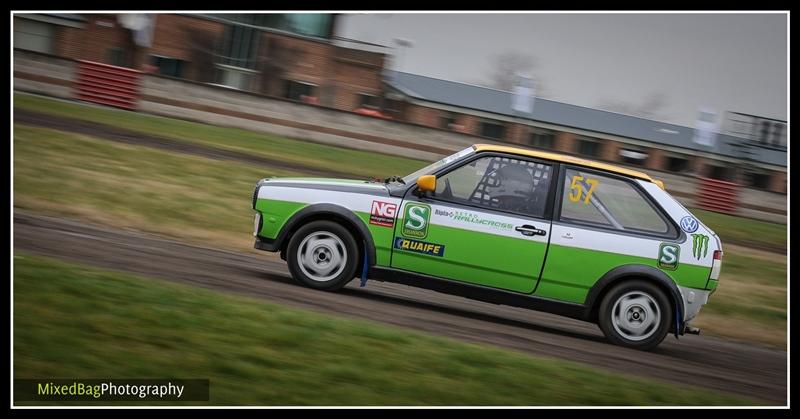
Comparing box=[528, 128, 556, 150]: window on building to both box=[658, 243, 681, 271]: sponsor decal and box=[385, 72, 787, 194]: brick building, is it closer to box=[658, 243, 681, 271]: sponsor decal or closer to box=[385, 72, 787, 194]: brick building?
box=[385, 72, 787, 194]: brick building

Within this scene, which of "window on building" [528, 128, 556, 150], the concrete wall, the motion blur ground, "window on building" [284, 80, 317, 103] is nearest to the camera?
the motion blur ground

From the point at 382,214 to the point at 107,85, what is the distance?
65.4 ft

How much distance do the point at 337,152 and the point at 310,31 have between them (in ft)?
63.2

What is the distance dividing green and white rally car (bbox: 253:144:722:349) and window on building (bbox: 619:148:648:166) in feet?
113

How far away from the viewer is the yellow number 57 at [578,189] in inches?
342

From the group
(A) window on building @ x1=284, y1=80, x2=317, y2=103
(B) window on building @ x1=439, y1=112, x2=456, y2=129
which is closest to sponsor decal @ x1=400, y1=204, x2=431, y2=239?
(A) window on building @ x1=284, y1=80, x2=317, y2=103

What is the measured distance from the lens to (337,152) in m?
26.5

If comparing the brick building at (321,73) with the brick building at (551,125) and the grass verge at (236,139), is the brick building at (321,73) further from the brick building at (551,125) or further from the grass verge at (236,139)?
the grass verge at (236,139)

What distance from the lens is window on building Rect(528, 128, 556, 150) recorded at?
4478cm

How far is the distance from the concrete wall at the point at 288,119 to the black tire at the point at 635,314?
68.3ft

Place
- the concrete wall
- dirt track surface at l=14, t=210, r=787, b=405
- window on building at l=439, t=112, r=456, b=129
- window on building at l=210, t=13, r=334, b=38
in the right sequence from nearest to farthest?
dirt track surface at l=14, t=210, r=787, b=405 < the concrete wall < window on building at l=210, t=13, r=334, b=38 < window on building at l=439, t=112, r=456, b=129
